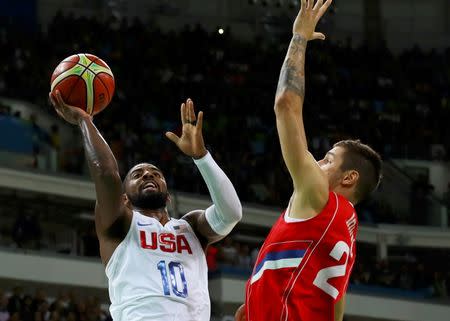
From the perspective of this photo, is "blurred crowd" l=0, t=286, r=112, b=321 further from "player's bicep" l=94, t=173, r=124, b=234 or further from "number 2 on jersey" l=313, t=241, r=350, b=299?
"number 2 on jersey" l=313, t=241, r=350, b=299

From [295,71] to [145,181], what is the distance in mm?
1906

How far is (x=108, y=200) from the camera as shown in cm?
598

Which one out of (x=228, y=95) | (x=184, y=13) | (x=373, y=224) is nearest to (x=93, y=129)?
(x=373, y=224)

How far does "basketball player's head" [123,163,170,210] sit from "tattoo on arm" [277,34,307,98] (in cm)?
182

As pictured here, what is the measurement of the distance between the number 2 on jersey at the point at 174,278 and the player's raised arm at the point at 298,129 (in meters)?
1.57

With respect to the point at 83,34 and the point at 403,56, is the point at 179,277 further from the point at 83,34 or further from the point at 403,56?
the point at 403,56

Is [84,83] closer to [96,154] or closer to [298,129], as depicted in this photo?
[96,154]

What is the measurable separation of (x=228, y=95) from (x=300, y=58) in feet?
67.5

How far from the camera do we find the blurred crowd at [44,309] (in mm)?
15078

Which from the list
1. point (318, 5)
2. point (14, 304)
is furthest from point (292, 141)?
point (14, 304)

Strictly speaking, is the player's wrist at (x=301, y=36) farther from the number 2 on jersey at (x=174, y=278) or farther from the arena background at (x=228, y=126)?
the arena background at (x=228, y=126)

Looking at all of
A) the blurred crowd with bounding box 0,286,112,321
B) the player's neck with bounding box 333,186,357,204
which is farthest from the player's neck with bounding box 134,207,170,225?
the blurred crowd with bounding box 0,286,112,321

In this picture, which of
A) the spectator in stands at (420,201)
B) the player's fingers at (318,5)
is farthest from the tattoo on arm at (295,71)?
the spectator in stands at (420,201)

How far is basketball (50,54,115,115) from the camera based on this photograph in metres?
6.38
